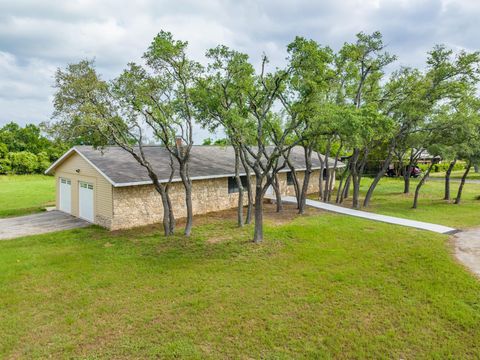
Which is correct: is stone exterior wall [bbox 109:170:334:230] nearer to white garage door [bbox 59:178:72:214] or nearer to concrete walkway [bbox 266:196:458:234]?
white garage door [bbox 59:178:72:214]

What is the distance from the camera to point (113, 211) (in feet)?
44.7

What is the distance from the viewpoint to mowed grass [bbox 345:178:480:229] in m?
15.1

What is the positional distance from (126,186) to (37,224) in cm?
515

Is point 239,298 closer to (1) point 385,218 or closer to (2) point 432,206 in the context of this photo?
(1) point 385,218

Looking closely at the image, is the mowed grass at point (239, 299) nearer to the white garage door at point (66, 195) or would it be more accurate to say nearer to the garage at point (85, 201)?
the garage at point (85, 201)

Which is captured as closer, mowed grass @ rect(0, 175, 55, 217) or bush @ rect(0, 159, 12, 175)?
mowed grass @ rect(0, 175, 55, 217)

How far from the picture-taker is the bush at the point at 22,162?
3808cm

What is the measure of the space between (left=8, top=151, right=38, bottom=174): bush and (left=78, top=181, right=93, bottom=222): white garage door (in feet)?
→ 96.8

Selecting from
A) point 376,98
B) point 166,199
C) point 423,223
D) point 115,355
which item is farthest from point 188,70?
point 423,223

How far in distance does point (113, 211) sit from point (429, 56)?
54.3 feet

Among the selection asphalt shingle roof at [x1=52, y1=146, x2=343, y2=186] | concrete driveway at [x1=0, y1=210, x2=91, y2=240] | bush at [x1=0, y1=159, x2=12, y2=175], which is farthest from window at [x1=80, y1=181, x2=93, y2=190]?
bush at [x1=0, y1=159, x2=12, y2=175]

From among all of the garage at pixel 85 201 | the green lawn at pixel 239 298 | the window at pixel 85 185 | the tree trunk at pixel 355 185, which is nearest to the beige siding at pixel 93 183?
the window at pixel 85 185

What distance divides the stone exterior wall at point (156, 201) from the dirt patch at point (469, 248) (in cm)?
1115

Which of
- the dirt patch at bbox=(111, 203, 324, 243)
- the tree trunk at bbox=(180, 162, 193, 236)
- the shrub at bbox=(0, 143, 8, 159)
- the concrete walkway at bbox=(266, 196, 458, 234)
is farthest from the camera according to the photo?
the shrub at bbox=(0, 143, 8, 159)
